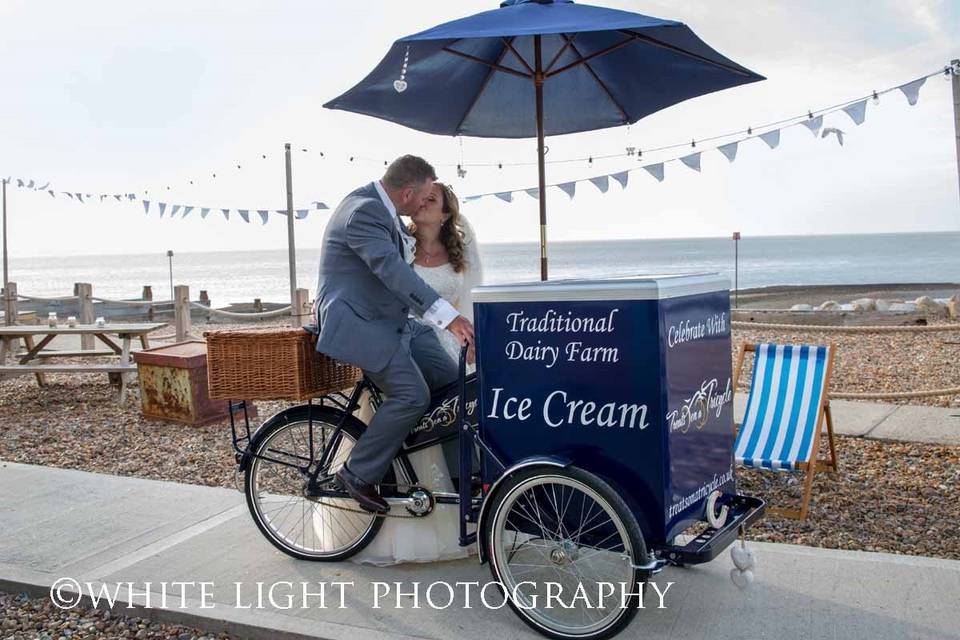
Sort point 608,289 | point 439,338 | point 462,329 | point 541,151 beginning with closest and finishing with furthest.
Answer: point 608,289, point 462,329, point 439,338, point 541,151

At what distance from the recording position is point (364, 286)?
12.1 ft

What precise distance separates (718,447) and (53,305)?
35006 millimetres

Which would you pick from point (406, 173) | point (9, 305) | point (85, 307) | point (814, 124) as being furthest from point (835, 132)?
point (9, 305)

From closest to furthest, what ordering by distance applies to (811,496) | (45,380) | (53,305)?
(811,496)
(45,380)
(53,305)

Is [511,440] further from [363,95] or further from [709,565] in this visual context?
[363,95]

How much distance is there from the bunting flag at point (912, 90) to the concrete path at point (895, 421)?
264 cm

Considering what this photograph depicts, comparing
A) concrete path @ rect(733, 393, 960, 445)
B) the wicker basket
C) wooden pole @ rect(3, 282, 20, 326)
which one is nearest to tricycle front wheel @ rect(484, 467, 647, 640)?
the wicker basket

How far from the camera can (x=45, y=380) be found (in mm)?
10148

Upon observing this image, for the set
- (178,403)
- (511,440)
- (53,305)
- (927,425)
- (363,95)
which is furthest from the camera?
(53,305)

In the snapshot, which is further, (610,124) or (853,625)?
(610,124)

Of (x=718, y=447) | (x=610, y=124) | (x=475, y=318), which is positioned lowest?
(x=718, y=447)

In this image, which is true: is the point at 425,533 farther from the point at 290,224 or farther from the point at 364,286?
the point at 290,224

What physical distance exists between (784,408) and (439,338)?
7.30 feet

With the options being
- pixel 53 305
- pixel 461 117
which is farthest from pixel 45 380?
pixel 53 305
